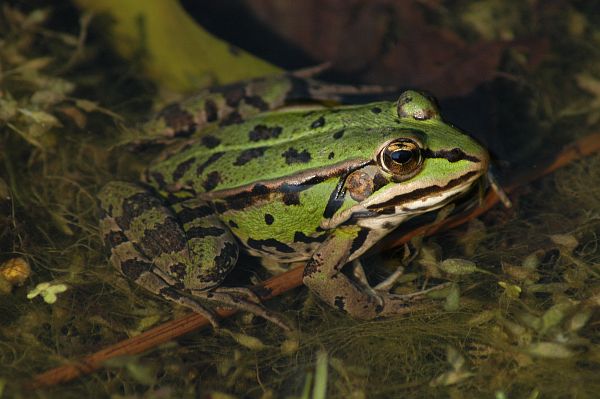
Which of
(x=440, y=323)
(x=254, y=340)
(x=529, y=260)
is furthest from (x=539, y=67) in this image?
(x=254, y=340)

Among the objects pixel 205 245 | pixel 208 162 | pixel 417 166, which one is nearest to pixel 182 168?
pixel 208 162

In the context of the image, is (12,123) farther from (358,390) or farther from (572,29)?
(572,29)

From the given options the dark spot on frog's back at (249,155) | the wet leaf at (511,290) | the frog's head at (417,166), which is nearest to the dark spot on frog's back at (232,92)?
the dark spot on frog's back at (249,155)

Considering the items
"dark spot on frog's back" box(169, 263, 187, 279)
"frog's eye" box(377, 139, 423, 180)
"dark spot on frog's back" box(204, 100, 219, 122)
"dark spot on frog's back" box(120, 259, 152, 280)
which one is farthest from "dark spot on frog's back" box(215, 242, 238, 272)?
"frog's eye" box(377, 139, 423, 180)

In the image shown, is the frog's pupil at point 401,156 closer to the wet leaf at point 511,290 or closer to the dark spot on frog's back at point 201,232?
the wet leaf at point 511,290

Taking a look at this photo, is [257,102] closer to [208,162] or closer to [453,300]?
[208,162]

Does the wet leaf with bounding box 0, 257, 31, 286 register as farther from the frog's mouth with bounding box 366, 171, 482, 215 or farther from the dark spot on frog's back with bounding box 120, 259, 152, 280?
the frog's mouth with bounding box 366, 171, 482, 215
